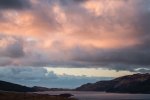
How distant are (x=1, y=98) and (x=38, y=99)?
71.1 ft

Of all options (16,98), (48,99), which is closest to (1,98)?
(16,98)

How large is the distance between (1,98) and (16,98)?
10508 millimetres

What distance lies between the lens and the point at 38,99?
193750 millimetres

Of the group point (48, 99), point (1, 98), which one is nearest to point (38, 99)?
point (48, 99)

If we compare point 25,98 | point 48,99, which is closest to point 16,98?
point 25,98

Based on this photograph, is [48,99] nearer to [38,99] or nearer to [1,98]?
[38,99]

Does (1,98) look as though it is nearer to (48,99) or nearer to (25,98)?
(25,98)

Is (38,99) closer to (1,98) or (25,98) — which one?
(25,98)

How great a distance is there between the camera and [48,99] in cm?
19750

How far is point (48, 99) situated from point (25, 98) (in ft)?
45.5

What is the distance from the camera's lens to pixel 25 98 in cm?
19612

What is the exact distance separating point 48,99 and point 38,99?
268 inches

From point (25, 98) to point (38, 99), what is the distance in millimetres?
8457

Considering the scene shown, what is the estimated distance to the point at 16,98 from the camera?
198625mm
